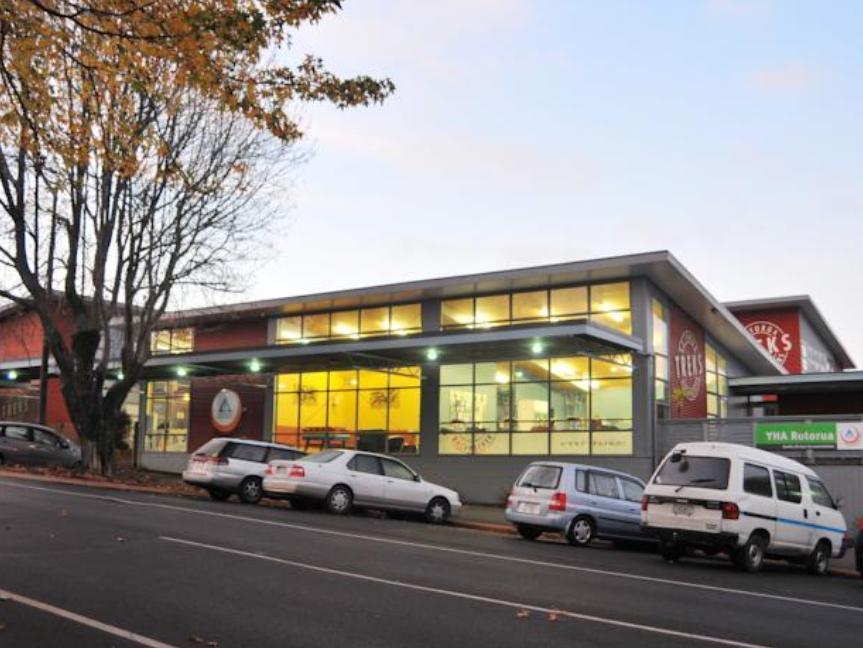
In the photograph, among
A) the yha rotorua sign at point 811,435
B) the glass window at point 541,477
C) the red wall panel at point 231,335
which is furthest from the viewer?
the red wall panel at point 231,335

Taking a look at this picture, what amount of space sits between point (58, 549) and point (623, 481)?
36.5 ft

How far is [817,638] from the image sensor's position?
27.0 ft

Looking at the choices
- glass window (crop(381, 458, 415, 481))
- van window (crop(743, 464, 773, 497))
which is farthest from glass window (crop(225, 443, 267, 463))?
van window (crop(743, 464, 773, 497))

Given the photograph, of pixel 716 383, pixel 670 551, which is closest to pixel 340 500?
pixel 670 551

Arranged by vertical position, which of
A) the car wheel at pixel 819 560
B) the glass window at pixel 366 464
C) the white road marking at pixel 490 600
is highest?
the glass window at pixel 366 464

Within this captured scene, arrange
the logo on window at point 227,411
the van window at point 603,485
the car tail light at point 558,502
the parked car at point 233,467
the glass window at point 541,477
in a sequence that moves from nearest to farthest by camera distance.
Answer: the car tail light at point 558,502
the glass window at point 541,477
the van window at point 603,485
the parked car at point 233,467
the logo on window at point 227,411

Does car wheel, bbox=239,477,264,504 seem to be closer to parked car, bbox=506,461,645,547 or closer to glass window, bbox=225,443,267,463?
glass window, bbox=225,443,267,463

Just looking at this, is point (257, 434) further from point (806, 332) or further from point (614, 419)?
point (806, 332)

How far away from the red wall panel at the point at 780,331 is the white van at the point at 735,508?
2726 cm

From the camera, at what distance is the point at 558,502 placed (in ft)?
54.9

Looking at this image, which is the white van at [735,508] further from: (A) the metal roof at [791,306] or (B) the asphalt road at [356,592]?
(A) the metal roof at [791,306]

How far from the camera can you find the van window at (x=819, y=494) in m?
16.0

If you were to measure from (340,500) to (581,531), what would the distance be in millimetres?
5524

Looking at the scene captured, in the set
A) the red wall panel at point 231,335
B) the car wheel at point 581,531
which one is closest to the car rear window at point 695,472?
the car wheel at point 581,531
